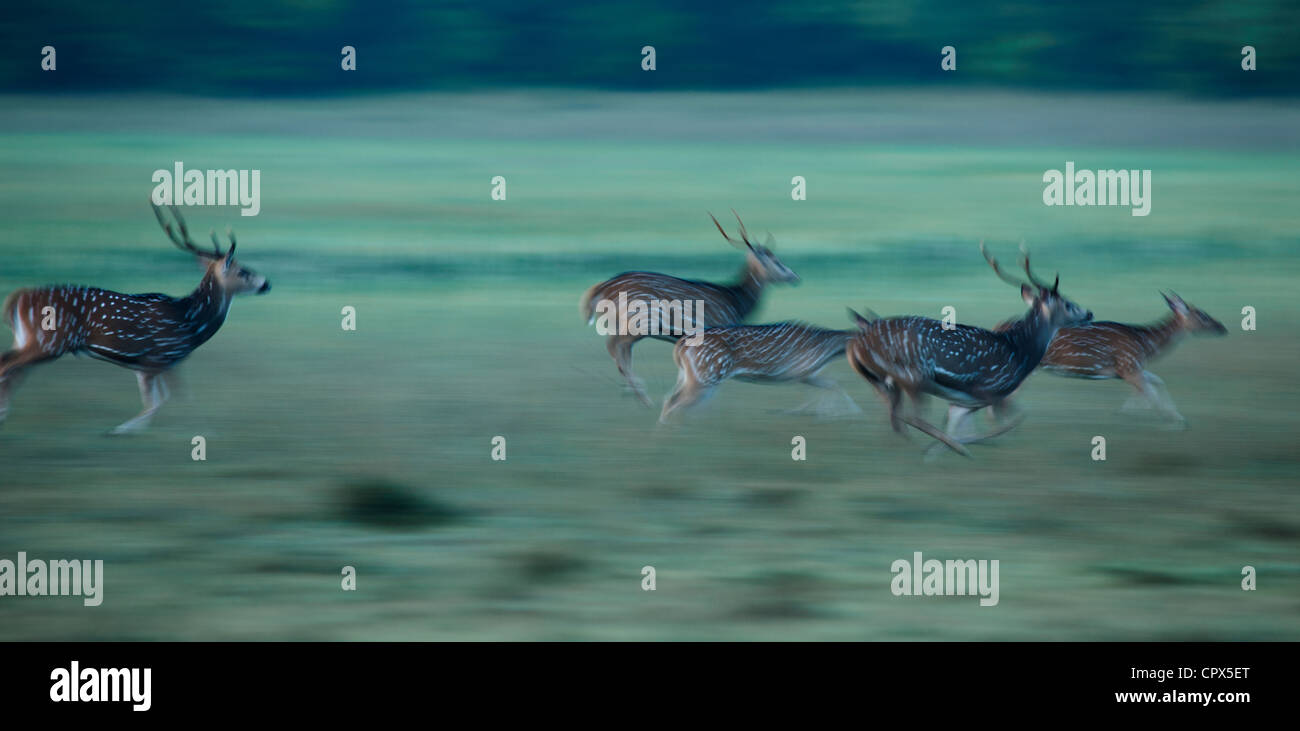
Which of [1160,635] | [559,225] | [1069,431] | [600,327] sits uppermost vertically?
[559,225]

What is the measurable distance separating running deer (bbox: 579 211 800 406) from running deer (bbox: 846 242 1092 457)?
0.91 meters

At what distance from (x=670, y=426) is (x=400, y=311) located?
343 cm

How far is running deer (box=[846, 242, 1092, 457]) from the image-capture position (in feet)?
17.9

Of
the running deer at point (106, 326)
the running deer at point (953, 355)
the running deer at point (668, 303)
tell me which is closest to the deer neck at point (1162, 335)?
the running deer at point (953, 355)

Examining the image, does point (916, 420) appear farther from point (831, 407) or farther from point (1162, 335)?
point (1162, 335)

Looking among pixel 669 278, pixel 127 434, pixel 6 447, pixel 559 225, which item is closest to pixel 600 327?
pixel 669 278

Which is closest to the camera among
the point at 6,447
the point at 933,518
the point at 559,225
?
the point at 933,518

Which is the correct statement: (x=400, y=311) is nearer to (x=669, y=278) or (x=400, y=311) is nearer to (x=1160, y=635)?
(x=669, y=278)

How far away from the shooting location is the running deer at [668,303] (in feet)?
21.1

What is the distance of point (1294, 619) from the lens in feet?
14.8

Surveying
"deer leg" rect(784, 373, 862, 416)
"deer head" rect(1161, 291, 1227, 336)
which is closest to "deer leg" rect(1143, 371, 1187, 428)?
"deer head" rect(1161, 291, 1227, 336)

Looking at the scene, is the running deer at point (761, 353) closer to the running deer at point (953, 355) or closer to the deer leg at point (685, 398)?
the deer leg at point (685, 398)

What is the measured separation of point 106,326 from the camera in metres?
5.73

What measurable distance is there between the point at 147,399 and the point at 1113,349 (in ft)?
11.5
